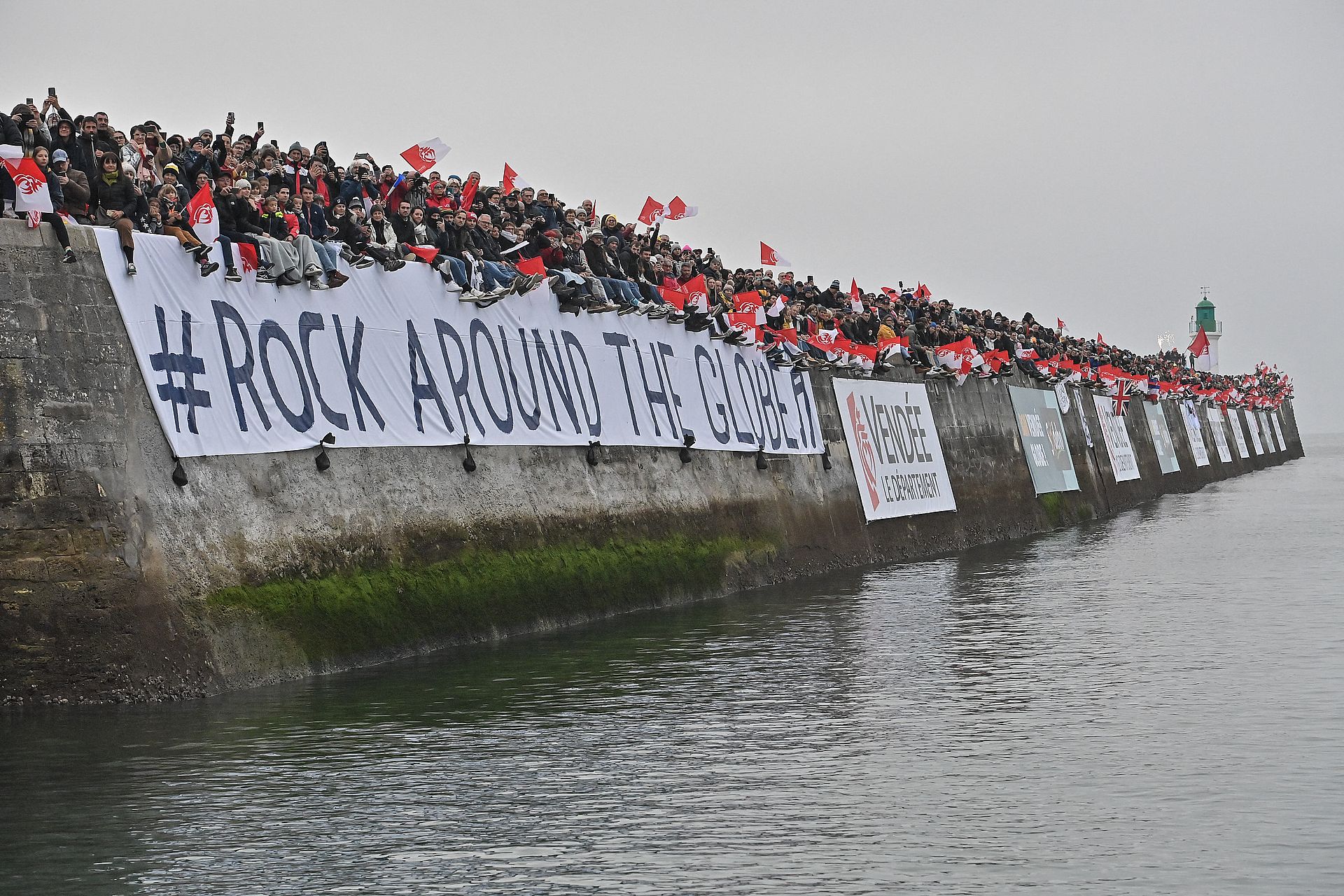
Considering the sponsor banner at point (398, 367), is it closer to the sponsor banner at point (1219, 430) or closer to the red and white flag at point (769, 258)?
the red and white flag at point (769, 258)

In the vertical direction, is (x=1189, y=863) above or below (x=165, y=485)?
below

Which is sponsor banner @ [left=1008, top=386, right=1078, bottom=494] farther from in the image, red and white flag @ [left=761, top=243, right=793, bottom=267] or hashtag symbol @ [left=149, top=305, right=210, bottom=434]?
hashtag symbol @ [left=149, top=305, right=210, bottom=434]

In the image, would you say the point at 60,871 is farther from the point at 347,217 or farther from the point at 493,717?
the point at 347,217

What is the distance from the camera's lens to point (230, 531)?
58.3 ft

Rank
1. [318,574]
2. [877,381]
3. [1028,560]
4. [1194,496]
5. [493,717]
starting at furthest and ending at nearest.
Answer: [1194,496], [877,381], [1028,560], [318,574], [493,717]

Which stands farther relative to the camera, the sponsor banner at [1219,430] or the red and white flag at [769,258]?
the sponsor banner at [1219,430]

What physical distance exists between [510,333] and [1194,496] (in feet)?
160

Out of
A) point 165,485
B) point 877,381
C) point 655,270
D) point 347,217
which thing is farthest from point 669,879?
point 877,381

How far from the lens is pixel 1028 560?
3512 cm

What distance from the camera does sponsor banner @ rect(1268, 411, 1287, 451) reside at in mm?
128625

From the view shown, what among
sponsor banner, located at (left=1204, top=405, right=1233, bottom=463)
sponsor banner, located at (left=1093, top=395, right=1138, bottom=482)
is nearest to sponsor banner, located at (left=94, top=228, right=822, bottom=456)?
sponsor banner, located at (left=1093, top=395, right=1138, bottom=482)

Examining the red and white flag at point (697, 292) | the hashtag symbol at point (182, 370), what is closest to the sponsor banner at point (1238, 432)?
the red and white flag at point (697, 292)

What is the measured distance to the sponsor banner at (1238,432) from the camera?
10319 centimetres

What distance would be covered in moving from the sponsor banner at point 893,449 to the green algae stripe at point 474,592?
8032 millimetres
